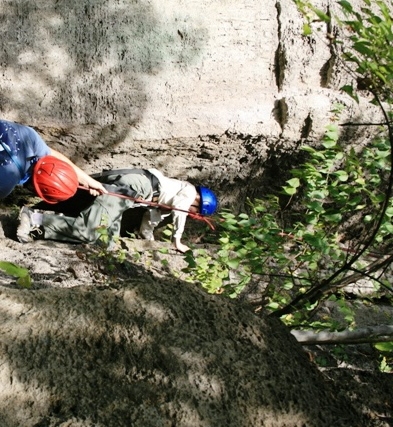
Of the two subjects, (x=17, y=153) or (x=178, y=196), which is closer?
(x=17, y=153)

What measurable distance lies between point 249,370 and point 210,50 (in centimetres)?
345

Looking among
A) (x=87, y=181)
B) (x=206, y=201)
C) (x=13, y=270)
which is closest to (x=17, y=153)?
(x=87, y=181)

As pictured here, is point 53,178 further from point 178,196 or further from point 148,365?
point 148,365

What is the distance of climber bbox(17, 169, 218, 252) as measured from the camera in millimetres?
5102

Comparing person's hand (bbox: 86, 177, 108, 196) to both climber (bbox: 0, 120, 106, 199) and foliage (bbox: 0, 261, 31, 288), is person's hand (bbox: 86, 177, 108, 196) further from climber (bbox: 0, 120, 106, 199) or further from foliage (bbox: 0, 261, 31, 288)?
foliage (bbox: 0, 261, 31, 288)

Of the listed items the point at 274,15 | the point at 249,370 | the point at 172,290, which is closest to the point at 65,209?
the point at 274,15

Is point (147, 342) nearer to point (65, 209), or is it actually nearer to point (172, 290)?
point (172, 290)

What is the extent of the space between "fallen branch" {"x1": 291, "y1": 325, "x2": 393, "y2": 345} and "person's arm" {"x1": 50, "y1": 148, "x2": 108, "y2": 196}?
2.39 m

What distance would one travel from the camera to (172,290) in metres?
2.37

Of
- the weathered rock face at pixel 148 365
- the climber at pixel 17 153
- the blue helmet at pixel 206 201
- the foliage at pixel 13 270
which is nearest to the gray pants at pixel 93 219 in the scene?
the blue helmet at pixel 206 201

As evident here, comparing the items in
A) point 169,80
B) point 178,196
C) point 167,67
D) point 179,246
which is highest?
point 167,67

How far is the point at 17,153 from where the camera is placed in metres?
4.18

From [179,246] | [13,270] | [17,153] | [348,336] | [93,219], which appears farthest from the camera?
[179,246]

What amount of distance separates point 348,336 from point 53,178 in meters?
2.47
